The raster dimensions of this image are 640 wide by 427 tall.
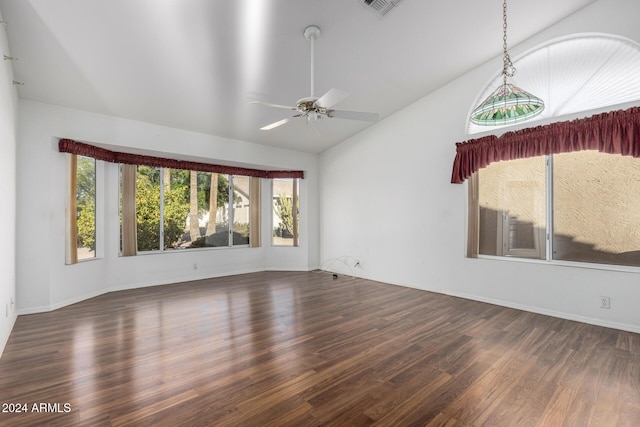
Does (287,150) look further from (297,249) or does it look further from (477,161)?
(477,161)

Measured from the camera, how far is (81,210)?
4.79 meters

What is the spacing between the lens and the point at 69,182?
175 inches

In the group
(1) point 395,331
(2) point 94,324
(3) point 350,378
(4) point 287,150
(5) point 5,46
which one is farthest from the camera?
(4) point 287,150

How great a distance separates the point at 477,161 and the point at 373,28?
7.72 feet

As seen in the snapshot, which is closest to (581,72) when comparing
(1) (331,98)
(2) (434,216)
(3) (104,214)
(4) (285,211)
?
(2) (434,216)

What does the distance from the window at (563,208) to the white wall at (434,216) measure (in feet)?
0.82

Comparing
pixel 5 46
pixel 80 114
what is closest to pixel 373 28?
pixel 5 46

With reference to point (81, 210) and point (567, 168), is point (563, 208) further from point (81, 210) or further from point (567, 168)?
point (81, 210)

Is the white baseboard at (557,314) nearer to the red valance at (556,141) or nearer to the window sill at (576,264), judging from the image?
the window sill at (576,264)

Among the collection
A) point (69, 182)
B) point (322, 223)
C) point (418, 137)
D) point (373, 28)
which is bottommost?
point (322, 223)

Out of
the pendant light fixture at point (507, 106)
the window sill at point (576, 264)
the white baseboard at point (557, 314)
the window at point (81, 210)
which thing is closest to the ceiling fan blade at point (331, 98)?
the pendant light fixture at point (507, 106)

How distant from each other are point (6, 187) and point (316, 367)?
358cm

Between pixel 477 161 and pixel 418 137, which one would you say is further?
pixel 418 137

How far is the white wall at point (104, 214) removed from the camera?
4.02m
